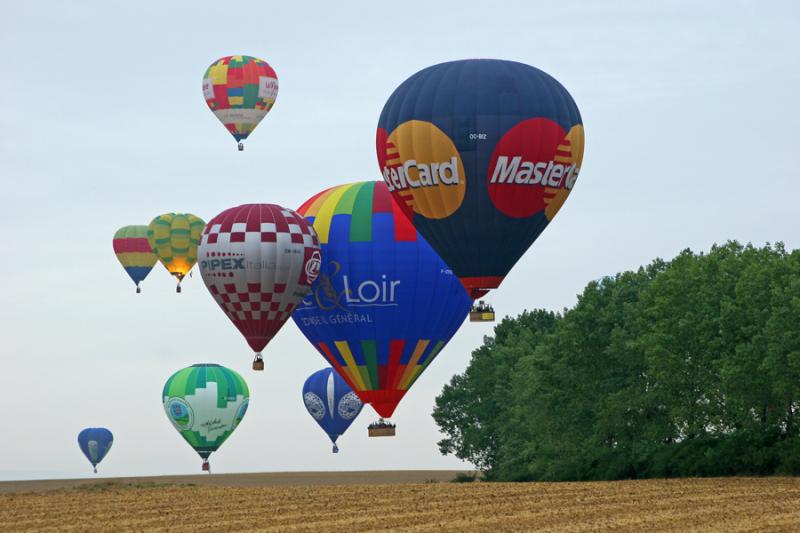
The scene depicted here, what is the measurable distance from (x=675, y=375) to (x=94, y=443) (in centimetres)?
6648

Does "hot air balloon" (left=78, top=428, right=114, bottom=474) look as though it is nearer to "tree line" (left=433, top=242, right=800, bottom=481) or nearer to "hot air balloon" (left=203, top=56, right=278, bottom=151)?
"hot air balloon" (left=203, top=56, right=278, bottom=151)

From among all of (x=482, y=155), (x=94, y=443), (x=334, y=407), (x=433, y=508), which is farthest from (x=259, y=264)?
(x=94, y=443)

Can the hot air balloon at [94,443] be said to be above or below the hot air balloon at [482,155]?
below

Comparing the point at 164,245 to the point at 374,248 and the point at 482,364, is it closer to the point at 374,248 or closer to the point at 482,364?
the point at 482,364

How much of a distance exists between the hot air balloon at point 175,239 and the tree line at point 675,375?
32903mm

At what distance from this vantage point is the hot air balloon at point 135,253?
11575 cm

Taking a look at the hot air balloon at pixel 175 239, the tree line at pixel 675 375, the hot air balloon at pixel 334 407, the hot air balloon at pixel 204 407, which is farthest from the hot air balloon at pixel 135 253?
the tree line at pixel 675 375

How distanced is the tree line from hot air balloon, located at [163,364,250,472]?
21.4 meters

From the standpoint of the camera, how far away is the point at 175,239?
365ft

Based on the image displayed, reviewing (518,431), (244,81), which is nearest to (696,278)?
(518,431)

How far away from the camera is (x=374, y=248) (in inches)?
2921

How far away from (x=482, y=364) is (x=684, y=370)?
33774 millimetres

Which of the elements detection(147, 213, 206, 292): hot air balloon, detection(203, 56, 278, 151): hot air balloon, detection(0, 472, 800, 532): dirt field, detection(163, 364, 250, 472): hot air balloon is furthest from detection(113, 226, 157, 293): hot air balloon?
detection(0, 472, 800, 532): dirt field

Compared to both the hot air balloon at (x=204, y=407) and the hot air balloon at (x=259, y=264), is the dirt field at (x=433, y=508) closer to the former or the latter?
the hot air balloon at (x=259, y=264)
